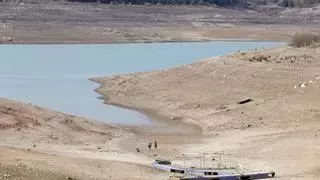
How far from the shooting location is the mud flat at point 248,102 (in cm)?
2075

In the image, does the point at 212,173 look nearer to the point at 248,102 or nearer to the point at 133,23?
the point at 248,102

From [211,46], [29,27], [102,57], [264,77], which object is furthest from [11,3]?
[264,77]

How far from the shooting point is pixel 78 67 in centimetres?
5328

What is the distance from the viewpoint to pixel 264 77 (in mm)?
35531

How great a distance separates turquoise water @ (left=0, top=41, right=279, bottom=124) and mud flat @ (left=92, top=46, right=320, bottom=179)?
1.46 metres

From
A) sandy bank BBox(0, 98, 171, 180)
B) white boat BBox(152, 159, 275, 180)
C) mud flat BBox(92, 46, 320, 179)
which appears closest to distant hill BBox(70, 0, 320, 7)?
mud flat BBox(92, 46, 320, 179)

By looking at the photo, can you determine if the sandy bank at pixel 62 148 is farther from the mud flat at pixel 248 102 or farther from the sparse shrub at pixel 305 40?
the sparse shrub at pixel 305 40

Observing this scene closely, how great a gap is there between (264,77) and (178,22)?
6559cm

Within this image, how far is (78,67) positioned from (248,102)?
77.7 ft

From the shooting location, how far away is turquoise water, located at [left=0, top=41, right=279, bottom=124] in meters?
34.4

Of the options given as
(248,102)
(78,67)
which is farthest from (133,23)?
(248,102)

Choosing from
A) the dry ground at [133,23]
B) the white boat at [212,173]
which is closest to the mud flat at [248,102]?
the white boat at [212,173]

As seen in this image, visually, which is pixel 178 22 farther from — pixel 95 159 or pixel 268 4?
pixel 95 159

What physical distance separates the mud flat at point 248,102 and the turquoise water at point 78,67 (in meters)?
1.46
